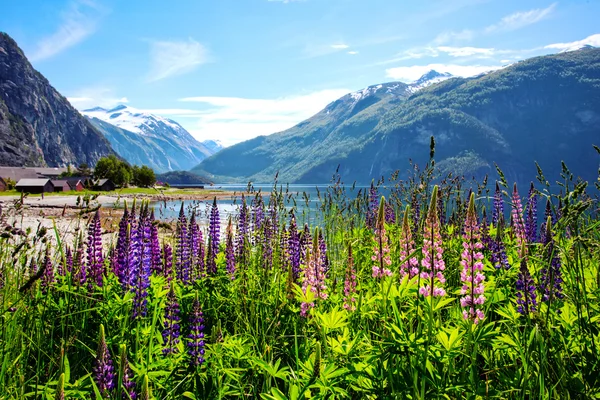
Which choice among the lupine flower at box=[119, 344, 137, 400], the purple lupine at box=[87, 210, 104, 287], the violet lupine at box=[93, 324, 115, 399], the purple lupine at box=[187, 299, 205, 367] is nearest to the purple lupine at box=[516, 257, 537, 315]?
the purple lupine at box=[187, 299, 205, 367]

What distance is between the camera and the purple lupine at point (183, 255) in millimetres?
6715

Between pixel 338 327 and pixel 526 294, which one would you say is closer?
pixel 526 294

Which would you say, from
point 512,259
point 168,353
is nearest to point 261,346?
point 168,353

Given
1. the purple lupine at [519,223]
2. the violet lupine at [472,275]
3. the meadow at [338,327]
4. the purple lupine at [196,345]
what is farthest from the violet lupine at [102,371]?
the purple lupine at [519,223]

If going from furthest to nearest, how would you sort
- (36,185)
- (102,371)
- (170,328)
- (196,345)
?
(36,185)
(170,328)
(196,345)
(102,371)

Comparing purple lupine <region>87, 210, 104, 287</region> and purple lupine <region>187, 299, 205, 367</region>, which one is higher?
purple lupine <region>87, 210, 104, 287</region>

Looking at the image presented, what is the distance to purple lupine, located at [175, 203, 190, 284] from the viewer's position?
6715 mm

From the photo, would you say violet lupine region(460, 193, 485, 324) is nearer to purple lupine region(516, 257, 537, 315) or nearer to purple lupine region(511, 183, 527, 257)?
purple lupine region(516, 257, 537, 315)

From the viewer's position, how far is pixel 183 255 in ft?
23.6

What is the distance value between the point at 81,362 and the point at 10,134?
214352 millimetres

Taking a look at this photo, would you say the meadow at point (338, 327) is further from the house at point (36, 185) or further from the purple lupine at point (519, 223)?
the house at point (36, 185)

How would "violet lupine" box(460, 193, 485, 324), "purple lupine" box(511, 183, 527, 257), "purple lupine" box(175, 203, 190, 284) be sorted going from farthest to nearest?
"purple lupine" box(175, 203, 190, 284), "purple lupine" box(511, 183, 527, 257), "violet lupine" box(460, 193, 485, 324)

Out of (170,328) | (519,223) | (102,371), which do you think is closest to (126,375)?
(102,371)

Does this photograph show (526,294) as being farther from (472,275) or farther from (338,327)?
(338,327)
